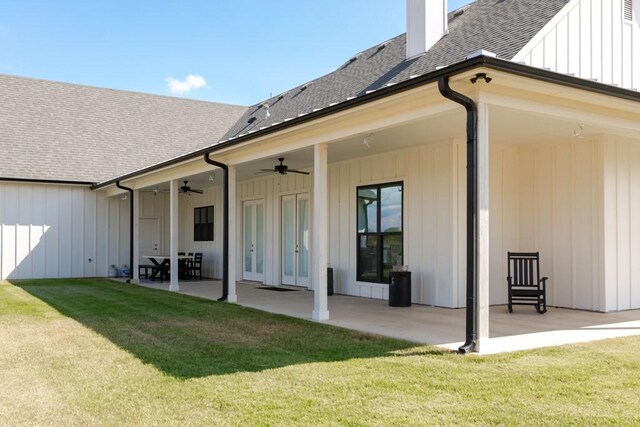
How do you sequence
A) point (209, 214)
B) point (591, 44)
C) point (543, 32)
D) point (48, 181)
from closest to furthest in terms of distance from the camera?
point (543, 32), point (591, 44), point (48, 181), point (209, 214)

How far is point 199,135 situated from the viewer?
20672mm

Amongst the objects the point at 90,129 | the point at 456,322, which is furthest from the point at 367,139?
the point at 90,129

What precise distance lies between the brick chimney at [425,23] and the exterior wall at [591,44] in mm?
2247

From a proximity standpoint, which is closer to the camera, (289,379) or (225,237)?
(289,379)

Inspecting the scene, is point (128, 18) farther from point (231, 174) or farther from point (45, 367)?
point (45, 367)

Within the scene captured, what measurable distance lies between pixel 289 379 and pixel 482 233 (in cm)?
240

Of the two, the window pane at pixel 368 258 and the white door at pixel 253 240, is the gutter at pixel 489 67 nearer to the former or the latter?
the window pane at pixel 368 258

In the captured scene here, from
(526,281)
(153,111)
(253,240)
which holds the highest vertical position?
(153,111)

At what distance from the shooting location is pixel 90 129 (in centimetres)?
1895

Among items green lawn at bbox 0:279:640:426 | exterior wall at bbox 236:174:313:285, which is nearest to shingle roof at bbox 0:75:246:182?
exterior wall at bbox 236:174:313:285

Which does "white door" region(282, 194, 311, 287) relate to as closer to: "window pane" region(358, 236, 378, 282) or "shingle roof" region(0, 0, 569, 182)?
"window pane" region(358, 236, 378, 282)

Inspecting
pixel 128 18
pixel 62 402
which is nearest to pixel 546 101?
pixel 62 402

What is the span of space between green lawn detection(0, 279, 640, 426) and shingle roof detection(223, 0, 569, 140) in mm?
4005

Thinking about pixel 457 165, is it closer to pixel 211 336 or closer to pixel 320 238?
pixel 320 238
